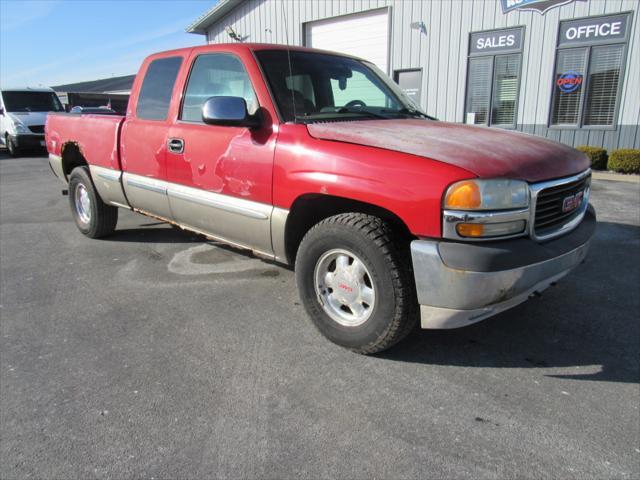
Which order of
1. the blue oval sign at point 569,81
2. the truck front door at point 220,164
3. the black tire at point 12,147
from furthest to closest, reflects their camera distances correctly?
the black tire at point 12,147, the blue oval sign at point 569,81, the truck front door at point 220,164

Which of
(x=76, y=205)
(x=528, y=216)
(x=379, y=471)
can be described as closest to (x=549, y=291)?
(x=528, y=216)

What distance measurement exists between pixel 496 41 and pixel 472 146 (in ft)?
39.2

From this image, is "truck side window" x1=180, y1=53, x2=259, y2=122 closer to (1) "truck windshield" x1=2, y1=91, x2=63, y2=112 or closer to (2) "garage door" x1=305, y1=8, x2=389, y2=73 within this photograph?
(2) "garage door" x1=305, y1=8, x2=389, y2=73

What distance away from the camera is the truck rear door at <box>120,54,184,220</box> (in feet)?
13.6

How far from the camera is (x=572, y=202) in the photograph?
2998 mm

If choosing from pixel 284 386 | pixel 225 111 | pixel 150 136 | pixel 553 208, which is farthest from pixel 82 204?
pixel 553 208

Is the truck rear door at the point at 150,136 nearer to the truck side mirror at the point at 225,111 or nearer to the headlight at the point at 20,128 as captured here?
the truck side mirror at the point at 225,111

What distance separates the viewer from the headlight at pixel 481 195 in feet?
7.79

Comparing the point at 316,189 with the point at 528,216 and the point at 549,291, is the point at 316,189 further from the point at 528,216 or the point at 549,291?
the point at 549,291

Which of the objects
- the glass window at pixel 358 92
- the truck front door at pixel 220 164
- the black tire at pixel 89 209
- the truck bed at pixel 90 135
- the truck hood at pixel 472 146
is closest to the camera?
the truck hood at pixel 472 146

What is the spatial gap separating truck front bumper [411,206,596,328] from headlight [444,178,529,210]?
0.20m

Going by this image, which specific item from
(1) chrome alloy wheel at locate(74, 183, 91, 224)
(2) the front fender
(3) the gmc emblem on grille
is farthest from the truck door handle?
(3) the gmc emblem on grille

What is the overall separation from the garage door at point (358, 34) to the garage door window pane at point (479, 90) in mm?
2903

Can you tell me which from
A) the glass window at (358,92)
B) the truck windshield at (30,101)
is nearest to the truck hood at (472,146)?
the glass window at (358,92)
